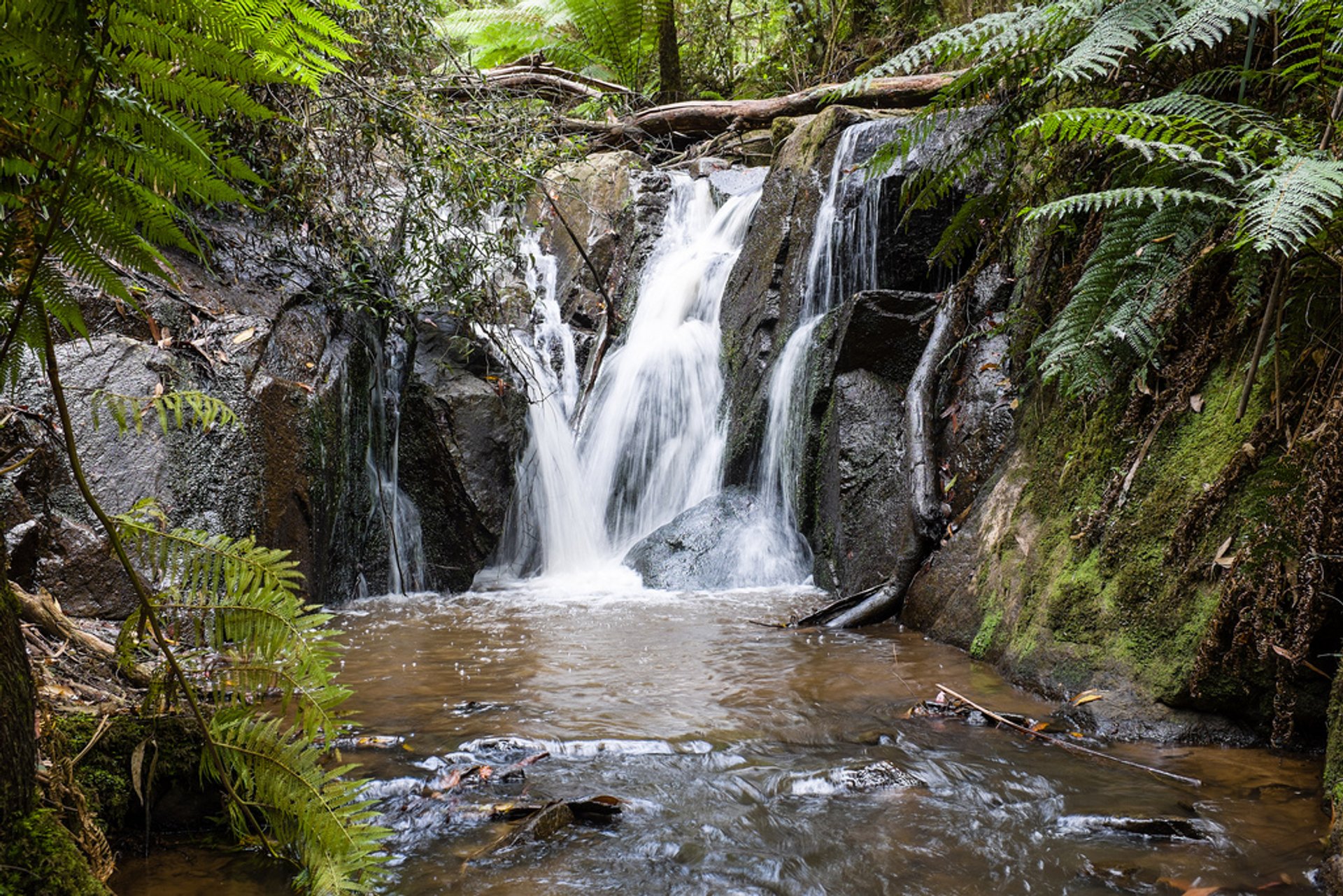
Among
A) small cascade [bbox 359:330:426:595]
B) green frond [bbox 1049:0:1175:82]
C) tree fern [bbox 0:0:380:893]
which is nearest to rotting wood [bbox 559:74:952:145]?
small cascade [bbox 359:330:426:595]

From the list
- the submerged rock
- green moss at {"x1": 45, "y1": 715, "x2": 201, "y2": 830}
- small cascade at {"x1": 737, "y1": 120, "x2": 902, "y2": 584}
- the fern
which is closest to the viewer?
green moss at {"x1": 45, "y1": 715, "x2": 201, "y2": 830}

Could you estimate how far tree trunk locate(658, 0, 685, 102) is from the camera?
11.4 metres

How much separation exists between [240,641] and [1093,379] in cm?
311

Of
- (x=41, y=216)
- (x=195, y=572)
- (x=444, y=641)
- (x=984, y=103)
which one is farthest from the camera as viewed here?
(x=984, y=103)

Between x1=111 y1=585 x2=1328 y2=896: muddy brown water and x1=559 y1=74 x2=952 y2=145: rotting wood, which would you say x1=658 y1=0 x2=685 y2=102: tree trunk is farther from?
x1=111 y1=585 x2=1328 y2=896: muddy brown water

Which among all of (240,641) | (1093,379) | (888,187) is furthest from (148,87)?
(888,187)

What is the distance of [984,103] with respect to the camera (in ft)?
20.9

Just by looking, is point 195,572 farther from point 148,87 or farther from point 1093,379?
point 1093,379

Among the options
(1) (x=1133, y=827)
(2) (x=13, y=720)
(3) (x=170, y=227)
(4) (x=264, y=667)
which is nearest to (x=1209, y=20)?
(1) (x=1133, y=827)

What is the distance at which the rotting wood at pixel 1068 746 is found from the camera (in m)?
2.48

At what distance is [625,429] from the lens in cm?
818

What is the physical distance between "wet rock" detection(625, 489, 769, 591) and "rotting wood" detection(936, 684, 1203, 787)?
3.10 m

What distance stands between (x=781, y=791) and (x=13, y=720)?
192cm

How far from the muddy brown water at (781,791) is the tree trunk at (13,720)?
0.62 meters
